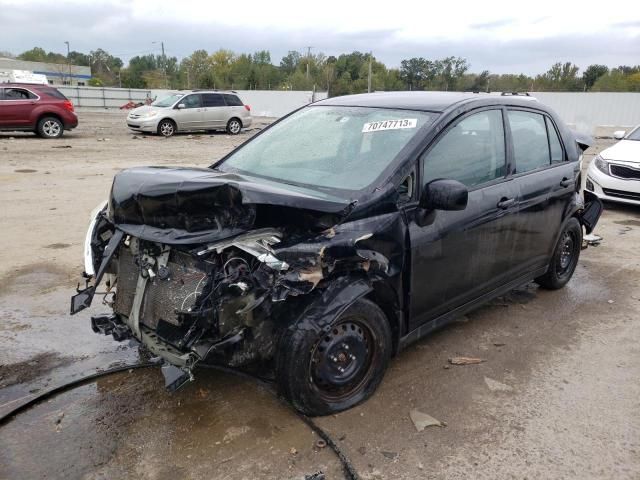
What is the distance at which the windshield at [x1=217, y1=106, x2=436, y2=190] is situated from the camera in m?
3.47

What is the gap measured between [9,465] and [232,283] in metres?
1.46

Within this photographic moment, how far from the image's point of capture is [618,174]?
898 cm

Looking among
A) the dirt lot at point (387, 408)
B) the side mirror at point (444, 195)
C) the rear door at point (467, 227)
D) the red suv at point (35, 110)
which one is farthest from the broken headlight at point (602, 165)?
the red suv at point (35, 110)

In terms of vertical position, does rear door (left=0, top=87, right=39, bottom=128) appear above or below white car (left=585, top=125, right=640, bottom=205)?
above

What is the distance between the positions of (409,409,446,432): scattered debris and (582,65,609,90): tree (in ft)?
196

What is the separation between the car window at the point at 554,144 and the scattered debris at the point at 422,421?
8.89 ft

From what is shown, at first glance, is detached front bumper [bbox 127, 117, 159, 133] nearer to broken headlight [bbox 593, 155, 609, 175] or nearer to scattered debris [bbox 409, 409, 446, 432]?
broken headlight [bbox 593, 155, 609, 175]

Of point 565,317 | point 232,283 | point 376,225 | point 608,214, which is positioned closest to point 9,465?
point 232,283

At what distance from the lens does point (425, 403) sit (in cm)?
336

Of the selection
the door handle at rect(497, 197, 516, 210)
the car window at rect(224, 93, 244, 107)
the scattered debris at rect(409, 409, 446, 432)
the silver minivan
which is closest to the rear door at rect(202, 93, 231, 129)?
the silver minivan

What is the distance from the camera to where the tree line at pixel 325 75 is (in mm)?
41875

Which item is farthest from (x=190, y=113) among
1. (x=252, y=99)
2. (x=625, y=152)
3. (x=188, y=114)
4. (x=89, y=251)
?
(x=252, y=99)

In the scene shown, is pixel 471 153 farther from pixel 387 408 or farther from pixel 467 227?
pixel 387 408

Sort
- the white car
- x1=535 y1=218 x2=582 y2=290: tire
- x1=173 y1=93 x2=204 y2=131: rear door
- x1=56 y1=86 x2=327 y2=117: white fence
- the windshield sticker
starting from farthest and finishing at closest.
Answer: x1=56 y1=86 x2=327 y2=117: white fence < x1=173 y1=93 x2=204 y2=131: rear door < the white car < x1=535 y1=218 x2=582 y2=290: tire < the windshield sticker
